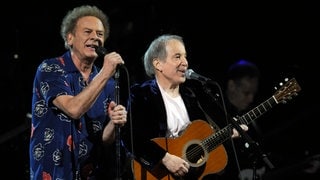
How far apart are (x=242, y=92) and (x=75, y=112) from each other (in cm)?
278

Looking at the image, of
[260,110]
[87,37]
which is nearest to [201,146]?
[260,110]

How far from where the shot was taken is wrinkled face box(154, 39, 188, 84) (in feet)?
14.4

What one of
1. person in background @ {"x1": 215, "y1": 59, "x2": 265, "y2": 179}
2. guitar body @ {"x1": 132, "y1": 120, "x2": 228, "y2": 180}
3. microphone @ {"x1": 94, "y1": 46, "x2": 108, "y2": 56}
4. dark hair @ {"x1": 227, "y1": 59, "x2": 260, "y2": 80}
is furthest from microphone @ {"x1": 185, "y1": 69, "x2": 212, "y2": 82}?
dark hair @ {"x1": 227, "y1": 59, "x2": 260, "y2": 80}

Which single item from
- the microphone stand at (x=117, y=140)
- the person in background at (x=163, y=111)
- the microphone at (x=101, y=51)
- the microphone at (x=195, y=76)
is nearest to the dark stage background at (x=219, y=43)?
the person in background at (x=163, y=111)

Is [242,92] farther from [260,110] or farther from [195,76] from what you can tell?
[195,76]

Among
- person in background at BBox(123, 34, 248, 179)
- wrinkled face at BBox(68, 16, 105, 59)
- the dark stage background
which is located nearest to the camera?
wrinkled face at BBox(68, 16, 105, 59)

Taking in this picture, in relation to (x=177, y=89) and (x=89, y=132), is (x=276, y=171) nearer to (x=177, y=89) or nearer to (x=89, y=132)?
(x=177, y=89)

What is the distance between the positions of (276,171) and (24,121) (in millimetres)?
2790

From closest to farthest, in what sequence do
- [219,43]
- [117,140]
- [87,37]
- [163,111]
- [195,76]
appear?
[117,140] → [87,37] → [195,76] → [163,111] → [219,43]

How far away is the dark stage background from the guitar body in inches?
63.0

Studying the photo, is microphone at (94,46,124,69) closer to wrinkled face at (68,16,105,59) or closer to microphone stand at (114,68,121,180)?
microphone stand at (114,68,121,180)

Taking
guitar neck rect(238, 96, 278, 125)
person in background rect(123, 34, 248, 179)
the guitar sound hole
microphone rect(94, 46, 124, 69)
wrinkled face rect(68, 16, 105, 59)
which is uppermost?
wrinkled face rect(68, 16, 105, 59)

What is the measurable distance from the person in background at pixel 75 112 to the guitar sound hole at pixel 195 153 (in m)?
0.77

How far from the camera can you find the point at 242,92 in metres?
5.71
